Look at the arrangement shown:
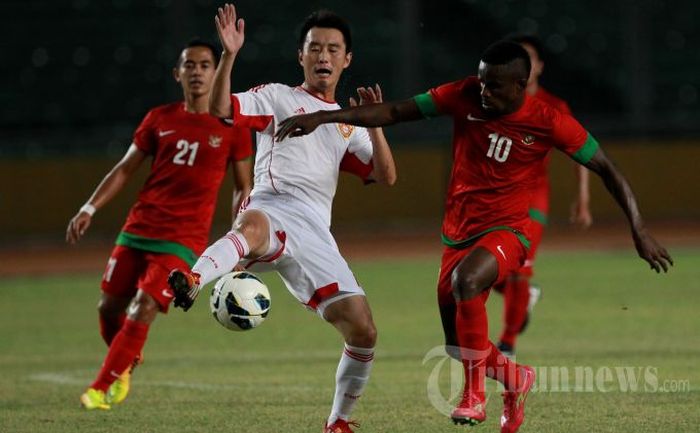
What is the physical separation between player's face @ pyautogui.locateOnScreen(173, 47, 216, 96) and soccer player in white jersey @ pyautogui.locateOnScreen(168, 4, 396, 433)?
1488 millimetres

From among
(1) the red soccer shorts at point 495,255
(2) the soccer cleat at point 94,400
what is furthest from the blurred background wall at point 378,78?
(1) the red soccer shorts at point 495,255

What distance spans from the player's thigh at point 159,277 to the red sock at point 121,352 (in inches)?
8.4

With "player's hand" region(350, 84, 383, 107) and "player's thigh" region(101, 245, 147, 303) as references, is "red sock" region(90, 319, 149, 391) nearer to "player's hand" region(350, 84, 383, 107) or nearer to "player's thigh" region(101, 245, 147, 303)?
"player's thigh" region(101, 245, 147, 303)

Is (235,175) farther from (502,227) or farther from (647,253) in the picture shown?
(647,253)

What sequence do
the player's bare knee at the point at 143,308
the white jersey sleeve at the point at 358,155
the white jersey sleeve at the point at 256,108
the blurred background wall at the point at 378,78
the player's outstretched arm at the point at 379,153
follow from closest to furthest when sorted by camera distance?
the white jersey sleeve at the point at 256,108 < the player's outstretched arm at the point at 379,153 < the white jersey sleeve at the point at 358,155 < the player's bare knee at the point at 143,308 < the blurred background wall at the point at 378,78

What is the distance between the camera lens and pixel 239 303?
21.6 feet

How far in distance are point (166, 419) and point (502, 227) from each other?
237 cm

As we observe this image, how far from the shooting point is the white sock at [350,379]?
6.88 metres

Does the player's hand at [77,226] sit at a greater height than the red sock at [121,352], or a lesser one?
greater

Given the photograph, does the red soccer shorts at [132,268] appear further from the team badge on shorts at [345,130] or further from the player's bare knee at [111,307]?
the team badge on shorts at [345,130]

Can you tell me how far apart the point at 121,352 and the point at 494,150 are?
9.59 feet

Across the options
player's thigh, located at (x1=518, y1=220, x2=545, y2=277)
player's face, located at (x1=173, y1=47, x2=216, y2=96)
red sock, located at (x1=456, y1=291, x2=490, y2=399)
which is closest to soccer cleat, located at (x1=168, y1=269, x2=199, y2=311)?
red sock, located at (x1=456, y1=291, x2=490, y2=399)

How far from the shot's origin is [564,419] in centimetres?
721

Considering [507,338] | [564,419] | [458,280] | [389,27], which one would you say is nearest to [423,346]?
[507,338]
